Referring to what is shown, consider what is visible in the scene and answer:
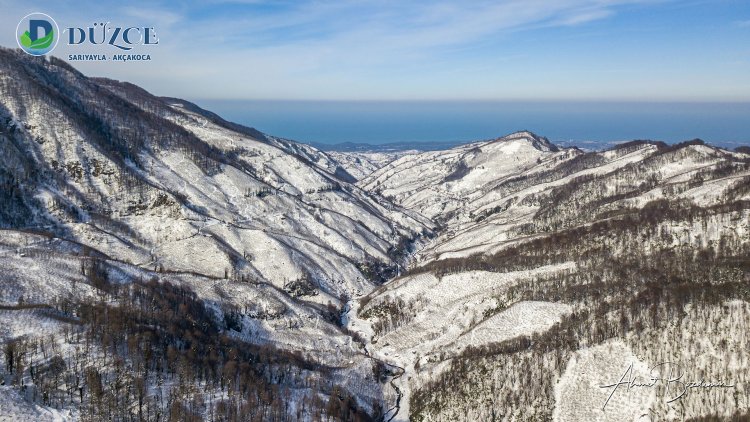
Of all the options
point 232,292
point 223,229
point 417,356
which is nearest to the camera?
point 417,356

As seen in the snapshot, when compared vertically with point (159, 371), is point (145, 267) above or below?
above

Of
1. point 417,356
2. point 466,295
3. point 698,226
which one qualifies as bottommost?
point 417,356

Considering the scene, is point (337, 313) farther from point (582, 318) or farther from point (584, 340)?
point (584, 340)

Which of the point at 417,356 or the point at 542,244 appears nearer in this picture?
the point at 417,356

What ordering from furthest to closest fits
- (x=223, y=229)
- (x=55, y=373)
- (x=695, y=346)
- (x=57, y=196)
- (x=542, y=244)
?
1. (x=223, y=229)
2. (x=57, y=196)
3. (x=542, y=244)
4. (x=695, y=346)
5. (x=55, y=373)

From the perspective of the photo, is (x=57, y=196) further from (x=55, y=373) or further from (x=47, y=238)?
(x=55, y=373)

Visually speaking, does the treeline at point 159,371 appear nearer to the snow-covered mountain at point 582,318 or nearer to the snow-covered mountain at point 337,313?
the snow-covered mountain at point 337,313

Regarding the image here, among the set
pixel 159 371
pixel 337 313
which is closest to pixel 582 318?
pixel 337 313

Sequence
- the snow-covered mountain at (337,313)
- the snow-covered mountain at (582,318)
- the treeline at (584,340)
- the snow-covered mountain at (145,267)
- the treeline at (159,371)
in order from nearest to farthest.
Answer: the treeline at (159,371) → the snow-covered mountain at (337,313) → the snow-covered mountain at (582,318) → the treeline at (584,340) → the snow-covered mountain at (145,267)

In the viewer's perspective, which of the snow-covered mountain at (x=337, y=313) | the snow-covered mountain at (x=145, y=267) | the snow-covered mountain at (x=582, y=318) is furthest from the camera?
the snow-covered mountain at (x=145, y=267)

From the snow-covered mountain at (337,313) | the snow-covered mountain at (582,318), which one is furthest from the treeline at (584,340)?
the snow-covered mountain at (337,313)

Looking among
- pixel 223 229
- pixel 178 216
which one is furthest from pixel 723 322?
pixel 178 216
